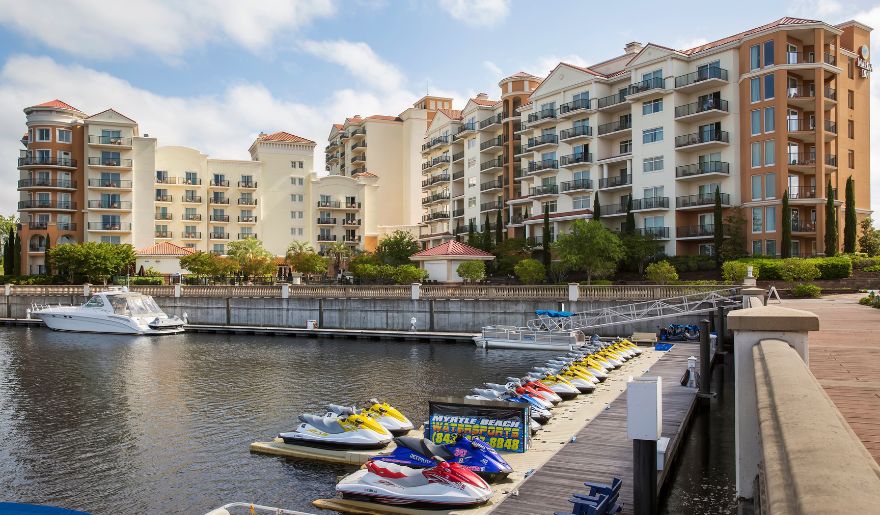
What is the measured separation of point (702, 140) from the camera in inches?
2603

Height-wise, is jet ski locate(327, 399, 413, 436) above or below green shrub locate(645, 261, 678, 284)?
below

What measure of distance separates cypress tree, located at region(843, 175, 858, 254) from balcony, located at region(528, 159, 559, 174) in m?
30.3

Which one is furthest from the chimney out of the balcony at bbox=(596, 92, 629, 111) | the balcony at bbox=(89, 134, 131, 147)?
the balcony at bbox=(89, 134, 131, 147)

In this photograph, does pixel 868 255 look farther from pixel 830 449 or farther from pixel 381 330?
pixel 830 449

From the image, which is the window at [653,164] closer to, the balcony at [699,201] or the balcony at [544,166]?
the balcony at [699,201]

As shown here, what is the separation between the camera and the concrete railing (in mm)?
2693

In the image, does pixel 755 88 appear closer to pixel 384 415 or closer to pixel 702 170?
pixel 702 170

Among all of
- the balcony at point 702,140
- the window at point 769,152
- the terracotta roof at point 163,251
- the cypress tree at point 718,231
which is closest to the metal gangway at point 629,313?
the cypress tree at point 718,231

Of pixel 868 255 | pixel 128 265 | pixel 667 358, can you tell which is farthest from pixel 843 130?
pixel 128 265

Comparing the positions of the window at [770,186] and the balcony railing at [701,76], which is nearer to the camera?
the window at [770,186]

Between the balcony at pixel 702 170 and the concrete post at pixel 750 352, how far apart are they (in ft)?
200

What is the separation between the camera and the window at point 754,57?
62.6 meters

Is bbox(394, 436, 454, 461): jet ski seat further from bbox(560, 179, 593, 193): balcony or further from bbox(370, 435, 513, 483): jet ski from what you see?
bbox(560, 179, 593, 193): balcony

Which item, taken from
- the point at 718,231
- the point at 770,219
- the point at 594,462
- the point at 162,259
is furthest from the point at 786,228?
the point at 162,259
